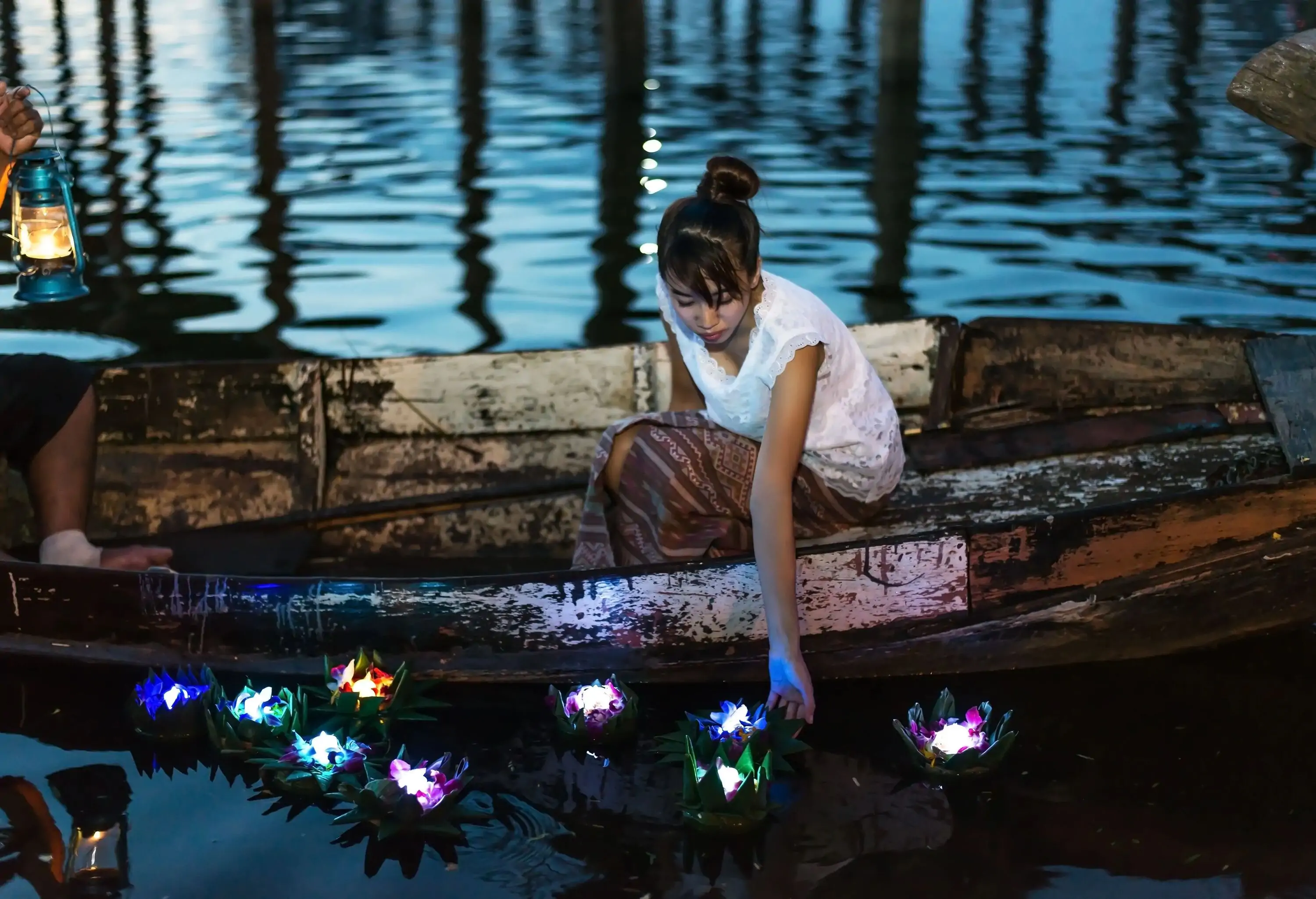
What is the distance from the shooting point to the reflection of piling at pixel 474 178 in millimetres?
7832

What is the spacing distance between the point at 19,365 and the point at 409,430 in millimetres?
1224

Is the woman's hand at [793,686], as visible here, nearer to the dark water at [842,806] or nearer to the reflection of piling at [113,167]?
the dark water at [842,806]

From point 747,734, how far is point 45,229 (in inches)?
85.9

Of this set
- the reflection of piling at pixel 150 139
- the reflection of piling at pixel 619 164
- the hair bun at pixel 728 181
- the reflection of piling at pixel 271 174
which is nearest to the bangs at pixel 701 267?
the hair bun at pixel 728 181

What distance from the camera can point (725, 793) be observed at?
3.13m

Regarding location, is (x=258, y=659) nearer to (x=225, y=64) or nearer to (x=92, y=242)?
(x=92, y=242)

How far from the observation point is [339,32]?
20.6 metres

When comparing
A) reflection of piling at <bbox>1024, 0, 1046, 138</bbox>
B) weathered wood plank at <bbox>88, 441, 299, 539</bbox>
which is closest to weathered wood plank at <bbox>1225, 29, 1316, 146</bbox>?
weathered wood plank at <bbox>88, 441, 299, 539</bbox>

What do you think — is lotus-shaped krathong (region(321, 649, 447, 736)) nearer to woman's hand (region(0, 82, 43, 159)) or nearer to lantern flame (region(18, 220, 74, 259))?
lantern flame (region(18, 220, 74, 259))

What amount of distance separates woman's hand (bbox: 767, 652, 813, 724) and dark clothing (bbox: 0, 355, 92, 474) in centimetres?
217

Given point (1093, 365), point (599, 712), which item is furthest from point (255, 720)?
point (1093, 365)

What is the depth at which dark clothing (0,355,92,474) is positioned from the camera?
403cm

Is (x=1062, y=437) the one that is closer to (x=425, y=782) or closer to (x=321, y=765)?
(x=425, y=782)

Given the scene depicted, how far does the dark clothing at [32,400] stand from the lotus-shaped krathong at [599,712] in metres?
1.65
